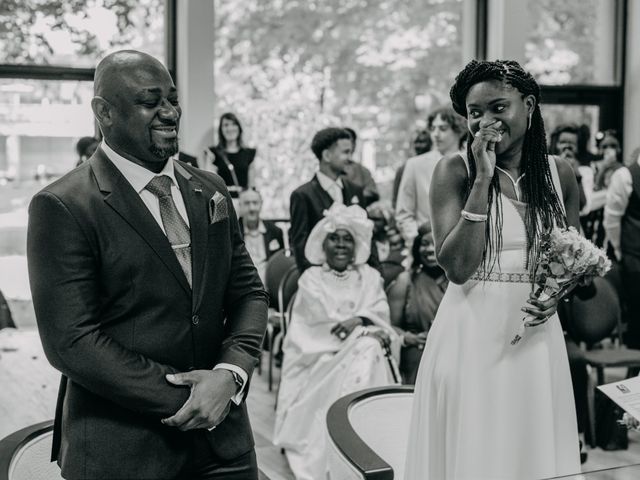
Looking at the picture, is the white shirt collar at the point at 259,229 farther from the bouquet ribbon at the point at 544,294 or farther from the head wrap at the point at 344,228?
the bouquet ribbon at the point at 544,294

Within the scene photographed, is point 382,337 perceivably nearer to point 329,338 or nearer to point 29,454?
point 329,338

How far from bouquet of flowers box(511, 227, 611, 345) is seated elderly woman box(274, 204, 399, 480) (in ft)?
7.87

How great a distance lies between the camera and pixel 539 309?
216 centimetres

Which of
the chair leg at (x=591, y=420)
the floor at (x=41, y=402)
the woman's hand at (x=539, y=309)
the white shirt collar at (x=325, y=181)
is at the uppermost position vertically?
the white shirt collar at (x=325, y=181)

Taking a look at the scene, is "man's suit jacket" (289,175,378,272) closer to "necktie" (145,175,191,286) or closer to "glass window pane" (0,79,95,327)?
"glass window pane" (0,79,95,327)

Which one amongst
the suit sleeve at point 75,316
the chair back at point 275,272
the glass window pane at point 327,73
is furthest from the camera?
the glass window pane at point 327,73

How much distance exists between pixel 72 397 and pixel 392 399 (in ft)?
4.78

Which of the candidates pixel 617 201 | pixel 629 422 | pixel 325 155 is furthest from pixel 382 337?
pixel 629 422

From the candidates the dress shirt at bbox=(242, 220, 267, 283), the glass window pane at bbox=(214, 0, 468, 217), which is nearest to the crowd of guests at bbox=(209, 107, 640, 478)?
the dress shirt at bbox=(242, 220, 267, 283)

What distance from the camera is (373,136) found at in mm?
8875

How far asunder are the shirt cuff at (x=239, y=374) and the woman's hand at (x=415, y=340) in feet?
9.58

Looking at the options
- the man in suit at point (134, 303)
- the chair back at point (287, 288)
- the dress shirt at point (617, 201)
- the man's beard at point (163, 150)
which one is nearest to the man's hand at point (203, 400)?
the man in suit at point (134, 303)

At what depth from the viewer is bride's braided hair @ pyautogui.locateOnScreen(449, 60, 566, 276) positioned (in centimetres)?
219

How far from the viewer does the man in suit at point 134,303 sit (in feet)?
5.71
